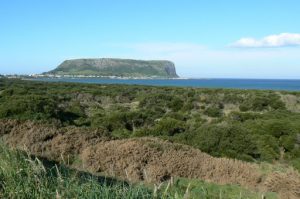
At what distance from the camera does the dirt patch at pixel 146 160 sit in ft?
45.0

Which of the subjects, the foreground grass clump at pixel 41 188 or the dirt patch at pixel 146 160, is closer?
the foreground grass clump at pixel 41 188

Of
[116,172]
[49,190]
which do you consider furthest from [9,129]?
[49,190]

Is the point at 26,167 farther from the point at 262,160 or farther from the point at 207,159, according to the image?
the point at 262,160

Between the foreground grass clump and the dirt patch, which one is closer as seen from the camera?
the foreground grass clump

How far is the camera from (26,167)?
20.7 feet

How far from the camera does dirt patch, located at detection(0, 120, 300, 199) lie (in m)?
13.7

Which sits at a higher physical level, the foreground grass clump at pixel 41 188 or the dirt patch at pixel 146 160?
the foreground grass clump at pixel 41 188

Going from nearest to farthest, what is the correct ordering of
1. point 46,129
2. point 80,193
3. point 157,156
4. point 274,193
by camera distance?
point 80,193 < point 274,193 < point 157,156 < point 46,129

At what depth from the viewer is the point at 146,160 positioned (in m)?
15.2

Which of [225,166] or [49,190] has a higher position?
[49,190]

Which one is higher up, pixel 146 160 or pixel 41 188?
pixel 41 188

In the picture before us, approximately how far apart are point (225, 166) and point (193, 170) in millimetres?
901

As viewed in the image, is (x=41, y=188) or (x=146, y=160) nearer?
(x=41, y=188)

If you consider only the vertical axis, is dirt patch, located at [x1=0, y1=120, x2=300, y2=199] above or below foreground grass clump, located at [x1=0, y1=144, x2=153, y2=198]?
below
